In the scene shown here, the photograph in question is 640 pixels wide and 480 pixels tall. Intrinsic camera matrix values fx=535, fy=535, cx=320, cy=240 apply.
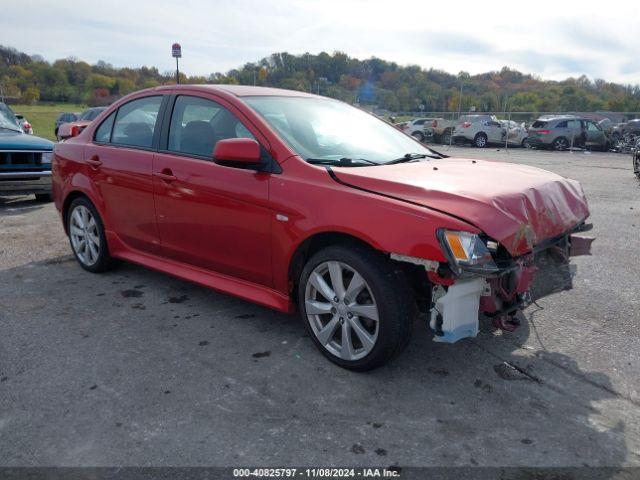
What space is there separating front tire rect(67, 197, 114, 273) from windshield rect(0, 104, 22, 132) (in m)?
5.37

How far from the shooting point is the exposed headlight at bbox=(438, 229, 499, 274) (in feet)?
8.84

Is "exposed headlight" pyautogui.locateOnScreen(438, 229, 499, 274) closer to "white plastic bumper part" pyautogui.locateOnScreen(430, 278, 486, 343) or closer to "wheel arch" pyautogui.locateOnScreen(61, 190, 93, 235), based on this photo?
"white plastic bumper part" pyautogui.locateOnScreen(430, 278, 486, 343)

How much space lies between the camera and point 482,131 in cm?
2705

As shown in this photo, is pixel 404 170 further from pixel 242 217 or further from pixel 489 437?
pixel 489 437

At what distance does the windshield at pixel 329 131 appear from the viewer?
3.65 m

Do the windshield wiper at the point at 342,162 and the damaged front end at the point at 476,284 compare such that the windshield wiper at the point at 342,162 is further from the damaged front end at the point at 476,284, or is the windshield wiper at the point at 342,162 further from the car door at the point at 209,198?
the damaged front end at the point at 476,284

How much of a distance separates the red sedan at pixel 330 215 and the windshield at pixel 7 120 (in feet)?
19.3

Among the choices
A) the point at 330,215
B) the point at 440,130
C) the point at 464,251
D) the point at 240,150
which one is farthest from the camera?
the point at 440,130

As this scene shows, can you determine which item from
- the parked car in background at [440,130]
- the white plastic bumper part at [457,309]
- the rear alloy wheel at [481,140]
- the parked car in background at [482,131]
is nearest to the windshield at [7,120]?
the white plastic bumper part at [457,309]

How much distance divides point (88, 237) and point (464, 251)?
3742mm

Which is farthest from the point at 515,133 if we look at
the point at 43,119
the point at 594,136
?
the point at 43,119

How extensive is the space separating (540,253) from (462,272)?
34.7 inches

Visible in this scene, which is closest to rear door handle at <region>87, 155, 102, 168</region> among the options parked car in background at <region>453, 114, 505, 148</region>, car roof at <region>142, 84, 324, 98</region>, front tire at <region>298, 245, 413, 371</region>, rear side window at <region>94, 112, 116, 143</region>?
rear side window at <region>94, 112, 116, 143</region>

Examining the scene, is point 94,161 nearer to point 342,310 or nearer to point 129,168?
point 129,168
